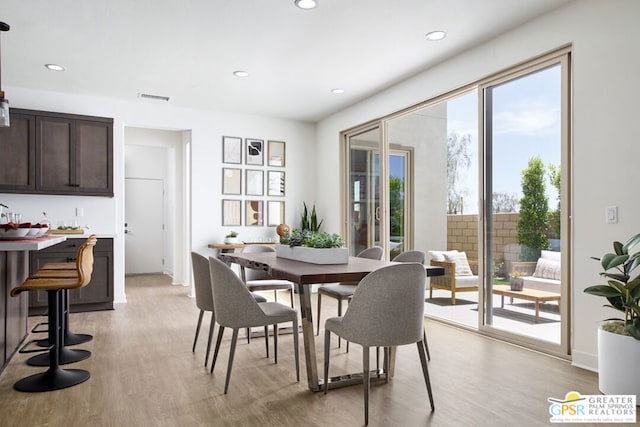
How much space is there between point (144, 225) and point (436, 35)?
6.59 metres

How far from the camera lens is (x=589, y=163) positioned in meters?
3.04

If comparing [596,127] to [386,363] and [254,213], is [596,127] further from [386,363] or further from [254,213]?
[254,213]

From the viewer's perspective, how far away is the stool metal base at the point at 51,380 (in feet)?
8.60

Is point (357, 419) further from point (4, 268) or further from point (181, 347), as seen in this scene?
point (4, 268)

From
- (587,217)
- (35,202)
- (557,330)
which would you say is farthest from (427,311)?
(35,202)

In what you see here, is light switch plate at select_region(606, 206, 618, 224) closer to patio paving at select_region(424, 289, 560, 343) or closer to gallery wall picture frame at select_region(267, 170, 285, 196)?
patio paving at select_region(424, 289, 560, 343)

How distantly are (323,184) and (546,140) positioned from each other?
12.2 ft

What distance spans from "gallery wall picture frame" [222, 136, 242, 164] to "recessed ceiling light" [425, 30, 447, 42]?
3445 mm

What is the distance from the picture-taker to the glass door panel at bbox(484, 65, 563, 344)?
340 centimetres

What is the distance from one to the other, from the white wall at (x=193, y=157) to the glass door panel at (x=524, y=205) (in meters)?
3.44

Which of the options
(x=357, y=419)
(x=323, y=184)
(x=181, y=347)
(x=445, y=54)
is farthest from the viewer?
(x=323, y=184)

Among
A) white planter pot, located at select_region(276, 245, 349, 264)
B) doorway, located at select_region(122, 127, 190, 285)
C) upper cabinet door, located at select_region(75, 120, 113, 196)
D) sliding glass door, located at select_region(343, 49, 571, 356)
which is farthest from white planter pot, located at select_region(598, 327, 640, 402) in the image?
doorway, located at select_region(122, 127, 190, 285)

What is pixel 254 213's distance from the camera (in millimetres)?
6512
